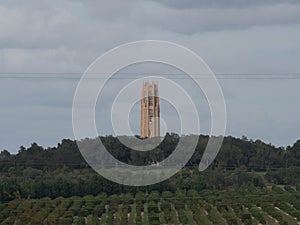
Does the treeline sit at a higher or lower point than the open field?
higher

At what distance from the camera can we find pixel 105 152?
4903 cm

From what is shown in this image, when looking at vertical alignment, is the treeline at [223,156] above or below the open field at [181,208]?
above

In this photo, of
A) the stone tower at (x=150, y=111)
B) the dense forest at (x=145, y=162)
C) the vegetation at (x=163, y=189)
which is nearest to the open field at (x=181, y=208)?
the vegetation at (x=163, y=189)

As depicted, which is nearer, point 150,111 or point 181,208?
point 150,111

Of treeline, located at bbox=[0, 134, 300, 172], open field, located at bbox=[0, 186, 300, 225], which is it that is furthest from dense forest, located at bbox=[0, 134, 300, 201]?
open field, located at bbox=[0, 186, 300, 225]

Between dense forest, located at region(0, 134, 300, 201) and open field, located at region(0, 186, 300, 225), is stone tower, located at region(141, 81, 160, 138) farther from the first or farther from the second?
open field, located at region(0, 186, 300, 225)

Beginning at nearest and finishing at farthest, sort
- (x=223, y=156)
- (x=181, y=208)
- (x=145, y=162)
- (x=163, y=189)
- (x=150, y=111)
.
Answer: (x=150, y=111), (x=181, y=208), (x=145, y=162), (x=163, y=189), (x=223, y=156)

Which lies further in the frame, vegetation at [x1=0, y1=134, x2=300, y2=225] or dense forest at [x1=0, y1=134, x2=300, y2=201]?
dense forest at [x1=0, y1=134, x2=300, y2=201]

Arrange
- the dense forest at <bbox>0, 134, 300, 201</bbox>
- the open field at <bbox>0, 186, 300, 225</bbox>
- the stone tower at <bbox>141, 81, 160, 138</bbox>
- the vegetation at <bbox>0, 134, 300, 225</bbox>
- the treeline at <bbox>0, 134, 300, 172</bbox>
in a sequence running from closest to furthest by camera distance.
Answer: the stone tower at <bbox>141, 81, 160, 138</bbox> → the open field at <bbox>0, 186, 300, 225</bbox> → the vegetation at <bbox>0, 134, 300, 225</bbox> → the dense forest at <bbox>0, 134, 300, 201</bbox> → the treeline at <bbox>0, 134, 300, 172</bbox>

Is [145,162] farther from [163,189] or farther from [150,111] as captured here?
[150,111]

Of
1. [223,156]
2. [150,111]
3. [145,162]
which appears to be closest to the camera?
[150,111]

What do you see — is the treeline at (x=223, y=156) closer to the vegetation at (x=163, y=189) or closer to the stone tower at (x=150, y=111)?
the vegetation at (x=163, y=189)

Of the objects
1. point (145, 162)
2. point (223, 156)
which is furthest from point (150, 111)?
point (223, 156)

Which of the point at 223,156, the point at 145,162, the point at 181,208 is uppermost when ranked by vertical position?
the point at 223,156
